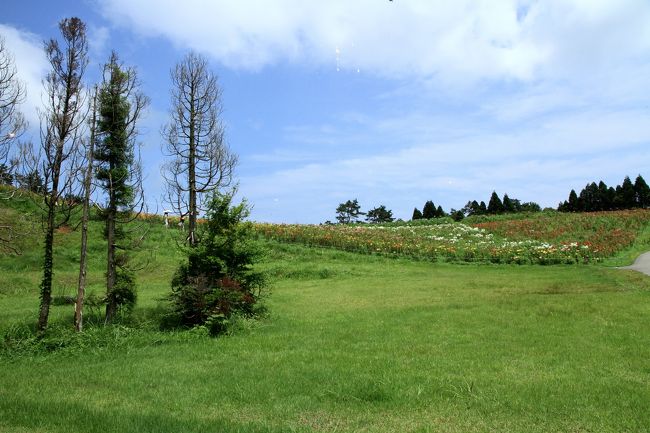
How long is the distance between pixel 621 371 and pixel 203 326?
8.96m

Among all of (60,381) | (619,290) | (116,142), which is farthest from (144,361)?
(619,290)

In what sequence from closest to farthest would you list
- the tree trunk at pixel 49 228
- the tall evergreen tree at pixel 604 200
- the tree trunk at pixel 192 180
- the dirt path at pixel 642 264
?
the tree trunk at pixel 49 228, the tree trunk at pixel 192 180, the dirt path at pixel 642 264, the tall evergreen tree at pixel 604 200

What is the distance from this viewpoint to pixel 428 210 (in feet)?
201

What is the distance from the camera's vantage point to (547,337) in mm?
10461

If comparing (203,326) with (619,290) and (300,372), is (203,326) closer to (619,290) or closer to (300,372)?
(300,372)

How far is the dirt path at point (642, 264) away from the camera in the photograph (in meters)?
22.2

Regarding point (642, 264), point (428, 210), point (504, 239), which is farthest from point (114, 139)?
point (428, 210)

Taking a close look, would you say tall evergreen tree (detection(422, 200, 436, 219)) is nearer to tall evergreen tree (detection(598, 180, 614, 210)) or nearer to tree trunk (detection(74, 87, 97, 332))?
tall evergreen tree (detection(598, 180, 614, 210))

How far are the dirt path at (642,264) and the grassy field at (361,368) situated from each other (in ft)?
19.1

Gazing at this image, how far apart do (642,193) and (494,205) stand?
1509 centimetres

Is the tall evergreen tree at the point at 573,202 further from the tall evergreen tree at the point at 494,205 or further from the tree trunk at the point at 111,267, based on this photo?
the tree trunk at the point at 111,267

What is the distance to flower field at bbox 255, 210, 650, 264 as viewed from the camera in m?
28.1

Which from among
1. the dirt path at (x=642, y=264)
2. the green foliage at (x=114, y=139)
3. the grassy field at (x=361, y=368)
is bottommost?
the grassy field at (x=361, y=368)

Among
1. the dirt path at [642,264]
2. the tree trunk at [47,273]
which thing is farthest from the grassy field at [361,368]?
the dirt path at [642,264]
